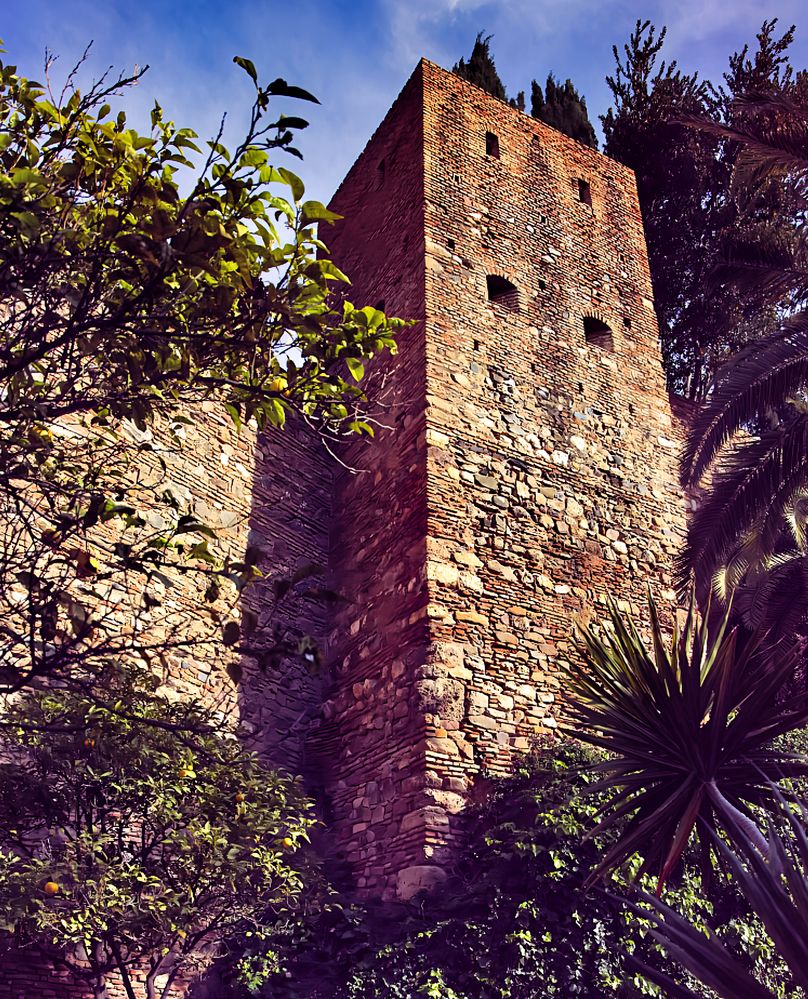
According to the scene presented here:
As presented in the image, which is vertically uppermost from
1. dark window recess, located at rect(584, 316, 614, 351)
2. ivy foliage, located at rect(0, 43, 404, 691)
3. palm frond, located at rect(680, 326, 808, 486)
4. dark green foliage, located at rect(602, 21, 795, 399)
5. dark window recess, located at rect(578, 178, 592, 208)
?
dark green foliage, located at rect(602, 21, 795, 399)

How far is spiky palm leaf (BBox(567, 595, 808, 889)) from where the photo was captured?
5207mm

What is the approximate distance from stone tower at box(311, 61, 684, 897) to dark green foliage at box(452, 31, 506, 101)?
4005mm

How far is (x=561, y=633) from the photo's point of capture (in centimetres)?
791

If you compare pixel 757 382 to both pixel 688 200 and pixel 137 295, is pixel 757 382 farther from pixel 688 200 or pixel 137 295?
pixel 688 200

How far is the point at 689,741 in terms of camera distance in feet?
17.9

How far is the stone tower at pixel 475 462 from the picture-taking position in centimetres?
709

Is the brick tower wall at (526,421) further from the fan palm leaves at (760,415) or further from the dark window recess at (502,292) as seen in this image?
the fan palm leaves at (760,415)

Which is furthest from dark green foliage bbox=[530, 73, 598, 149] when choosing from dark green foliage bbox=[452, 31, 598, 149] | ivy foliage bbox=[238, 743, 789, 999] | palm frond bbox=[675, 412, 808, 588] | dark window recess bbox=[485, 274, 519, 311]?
ivy foliage bbox=[238, 743, 789, 999]

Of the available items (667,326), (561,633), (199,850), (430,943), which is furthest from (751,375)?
(667,326)

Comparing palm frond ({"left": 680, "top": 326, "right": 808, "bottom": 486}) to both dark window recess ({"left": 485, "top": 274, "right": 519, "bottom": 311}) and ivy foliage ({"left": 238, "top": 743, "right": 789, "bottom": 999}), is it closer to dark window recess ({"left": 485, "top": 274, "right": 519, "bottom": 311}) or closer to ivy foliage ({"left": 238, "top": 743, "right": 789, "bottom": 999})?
dark window recess ({"left": 485, "top": 274, "right": 519, "bottom": 311})

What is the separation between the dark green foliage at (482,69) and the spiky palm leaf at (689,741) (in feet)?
39.7

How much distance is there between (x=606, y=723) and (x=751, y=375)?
336 cm

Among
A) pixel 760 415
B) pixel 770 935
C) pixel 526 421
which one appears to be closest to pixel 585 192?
pixel 526 421

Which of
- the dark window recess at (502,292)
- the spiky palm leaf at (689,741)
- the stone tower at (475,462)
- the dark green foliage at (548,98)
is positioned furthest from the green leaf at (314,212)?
the dark green foliage at (548,98)
